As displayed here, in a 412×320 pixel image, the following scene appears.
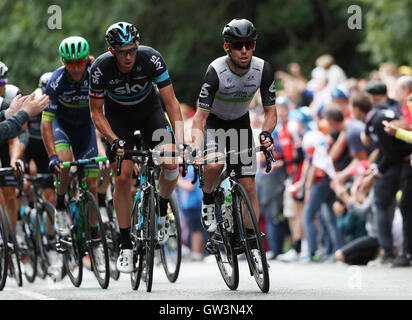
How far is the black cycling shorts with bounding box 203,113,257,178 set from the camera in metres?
10.8

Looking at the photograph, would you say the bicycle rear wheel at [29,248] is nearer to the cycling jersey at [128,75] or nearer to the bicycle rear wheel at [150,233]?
the bicycle rear wheel at [150,233]

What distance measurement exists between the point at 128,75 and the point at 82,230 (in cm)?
214

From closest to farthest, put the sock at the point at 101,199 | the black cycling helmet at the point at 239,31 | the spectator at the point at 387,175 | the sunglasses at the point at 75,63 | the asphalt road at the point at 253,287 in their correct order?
the asphalt road at the point at 253,287
the black cycling helmet at the point at 239,31
the sunglasses at the point at 75,63
the sock at the point at 101,199
the spectator at the point at 387,175

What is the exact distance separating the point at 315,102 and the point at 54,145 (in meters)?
6.93

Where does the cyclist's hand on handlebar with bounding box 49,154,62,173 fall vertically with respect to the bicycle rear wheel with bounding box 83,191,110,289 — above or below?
above

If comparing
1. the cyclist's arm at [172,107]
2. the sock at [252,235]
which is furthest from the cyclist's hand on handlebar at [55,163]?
the sock at [252,235]

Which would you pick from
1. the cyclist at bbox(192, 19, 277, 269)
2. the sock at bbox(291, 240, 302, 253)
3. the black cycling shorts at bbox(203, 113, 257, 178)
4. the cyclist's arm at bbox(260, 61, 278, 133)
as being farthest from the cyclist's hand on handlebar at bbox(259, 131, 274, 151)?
the sock at bbox(291, 240, 302, 253)

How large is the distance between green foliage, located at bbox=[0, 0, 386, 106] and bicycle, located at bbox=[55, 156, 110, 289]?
14914 mm

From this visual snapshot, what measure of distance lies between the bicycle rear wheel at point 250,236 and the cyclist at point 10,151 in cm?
328

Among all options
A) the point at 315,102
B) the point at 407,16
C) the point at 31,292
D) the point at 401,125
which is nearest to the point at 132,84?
the point at 31,292

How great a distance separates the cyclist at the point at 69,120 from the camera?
1216 cm

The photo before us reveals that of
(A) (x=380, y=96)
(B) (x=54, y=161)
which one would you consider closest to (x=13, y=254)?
(B) (x=54, y=161)

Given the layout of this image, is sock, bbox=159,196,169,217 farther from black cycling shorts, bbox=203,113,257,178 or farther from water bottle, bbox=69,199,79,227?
water bottle, bbox=69,199,79,227

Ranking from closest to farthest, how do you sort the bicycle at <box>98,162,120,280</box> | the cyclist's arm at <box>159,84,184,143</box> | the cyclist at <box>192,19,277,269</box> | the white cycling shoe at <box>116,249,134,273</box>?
the cyclist at <box>192,19,277,269</box> < the cyclist's arm at <box>159,84,184,143</box> < the white cycling shoe at <box>116,249,134,273</box> < the bicycle at <box>98,162,120,280</box>
